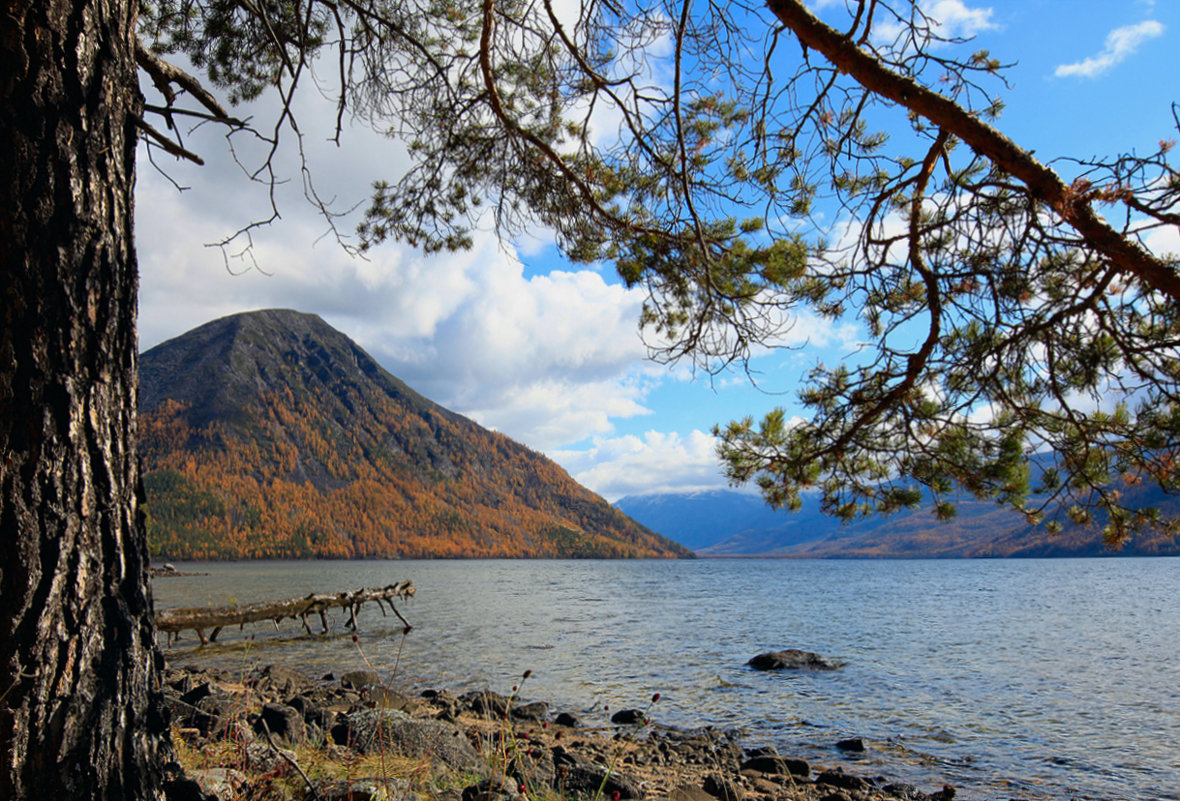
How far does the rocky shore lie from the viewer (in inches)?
115

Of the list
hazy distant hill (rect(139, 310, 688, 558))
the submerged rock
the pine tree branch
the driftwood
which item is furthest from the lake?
hazy distant hill (rect(139, 310, 688, 558))

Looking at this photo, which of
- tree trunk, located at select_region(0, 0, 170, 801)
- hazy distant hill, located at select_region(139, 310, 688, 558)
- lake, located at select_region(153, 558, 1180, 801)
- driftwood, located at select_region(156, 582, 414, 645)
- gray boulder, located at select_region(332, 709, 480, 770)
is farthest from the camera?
hazy distant hill, located at select_region(139, 310, 688, 558)

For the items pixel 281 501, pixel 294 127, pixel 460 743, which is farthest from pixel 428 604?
pixel 281 501

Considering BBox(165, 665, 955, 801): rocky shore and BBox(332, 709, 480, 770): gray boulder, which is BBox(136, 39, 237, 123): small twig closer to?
BBox(165, 665, 955, 801): rocky shore

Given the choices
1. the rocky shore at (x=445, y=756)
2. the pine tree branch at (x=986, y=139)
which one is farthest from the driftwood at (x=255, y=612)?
the pine tree branch at (x=986, y=139)

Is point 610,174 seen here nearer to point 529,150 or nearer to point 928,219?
point 529,150

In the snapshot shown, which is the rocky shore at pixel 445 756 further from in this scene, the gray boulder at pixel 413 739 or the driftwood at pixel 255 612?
the driftwood at pixel 255 612

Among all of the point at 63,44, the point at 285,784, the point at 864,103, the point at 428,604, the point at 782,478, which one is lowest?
the point at 428,604

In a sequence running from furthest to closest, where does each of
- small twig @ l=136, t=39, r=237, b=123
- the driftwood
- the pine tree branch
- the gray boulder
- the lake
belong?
the driftwood → the lake → the gray boulder → the pine tree branch → small twig @ l=136, t=39, r=237, b=123

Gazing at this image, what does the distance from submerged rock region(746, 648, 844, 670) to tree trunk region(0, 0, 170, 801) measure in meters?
13.4

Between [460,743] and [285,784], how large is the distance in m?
1.94

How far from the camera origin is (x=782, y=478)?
5.21 metres

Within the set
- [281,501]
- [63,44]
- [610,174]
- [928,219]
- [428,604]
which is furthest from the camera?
[281,501]

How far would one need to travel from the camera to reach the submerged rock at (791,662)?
13617 millimetres
